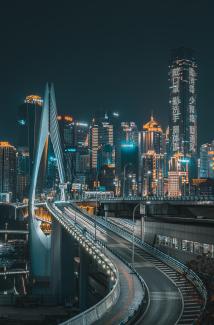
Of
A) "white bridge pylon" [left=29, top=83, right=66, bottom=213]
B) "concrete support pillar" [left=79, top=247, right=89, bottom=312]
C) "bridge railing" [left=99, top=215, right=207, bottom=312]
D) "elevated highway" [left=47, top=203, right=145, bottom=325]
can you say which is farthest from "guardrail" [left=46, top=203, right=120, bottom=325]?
"white bridge pylon" [left=29, top=83, right=66, bottom=213]

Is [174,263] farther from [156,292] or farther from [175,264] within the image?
[156,292]

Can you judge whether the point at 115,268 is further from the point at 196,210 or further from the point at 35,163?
the point at 35,163

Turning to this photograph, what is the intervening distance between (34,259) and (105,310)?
70770 mm

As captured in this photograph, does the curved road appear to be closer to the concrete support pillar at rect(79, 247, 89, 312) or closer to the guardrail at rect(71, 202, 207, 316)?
the guardrail at rect(71, 202, 207, 316)

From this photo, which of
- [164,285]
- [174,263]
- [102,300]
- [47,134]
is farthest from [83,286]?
[47,134]

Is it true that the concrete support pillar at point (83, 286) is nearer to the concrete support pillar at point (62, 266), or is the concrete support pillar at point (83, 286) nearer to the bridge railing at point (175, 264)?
the bridge railing at point (175, 264)

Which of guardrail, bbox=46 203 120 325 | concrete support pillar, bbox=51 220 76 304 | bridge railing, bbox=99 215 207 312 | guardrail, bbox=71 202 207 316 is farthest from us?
concrete support pillar, bbox=51 220 76 304

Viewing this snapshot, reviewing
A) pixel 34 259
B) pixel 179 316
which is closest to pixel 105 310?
pixel 179 316

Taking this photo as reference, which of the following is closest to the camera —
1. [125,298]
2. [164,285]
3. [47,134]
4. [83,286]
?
[125,298]

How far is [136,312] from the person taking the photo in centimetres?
3400

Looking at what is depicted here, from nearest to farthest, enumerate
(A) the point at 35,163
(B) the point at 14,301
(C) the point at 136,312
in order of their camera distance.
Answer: (C) the point at 136,312, (B) the point at 14,301, (A) the point at 35,163

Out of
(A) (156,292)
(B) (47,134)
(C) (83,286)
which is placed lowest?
(C) (83,286)

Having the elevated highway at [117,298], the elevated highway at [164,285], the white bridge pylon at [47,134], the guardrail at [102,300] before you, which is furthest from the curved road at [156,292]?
the white bridge pylon at [47,134]

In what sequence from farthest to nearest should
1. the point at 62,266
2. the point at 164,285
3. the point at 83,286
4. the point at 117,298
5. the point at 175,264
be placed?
the point at 62,266 < the point at 83,286 < the point at 175,264 < the point at 164,285 < the point at 117,298
